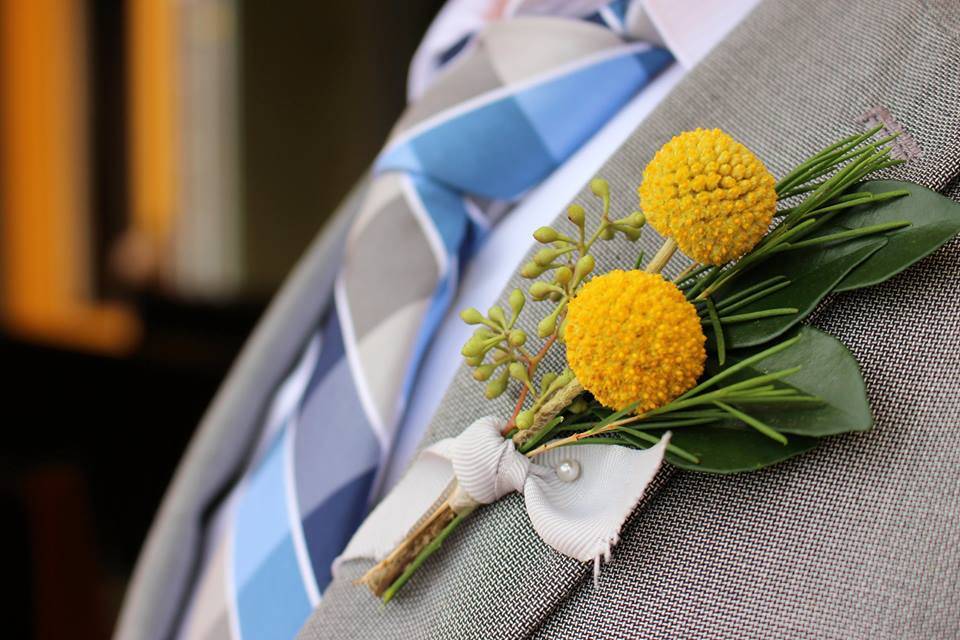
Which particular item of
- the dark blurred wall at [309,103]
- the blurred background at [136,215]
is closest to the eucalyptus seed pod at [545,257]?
the blurred background at [136,215]

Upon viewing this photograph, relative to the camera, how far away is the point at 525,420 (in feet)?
1.35

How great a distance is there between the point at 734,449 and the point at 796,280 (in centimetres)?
8

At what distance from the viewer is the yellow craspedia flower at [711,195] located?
363 millimetres

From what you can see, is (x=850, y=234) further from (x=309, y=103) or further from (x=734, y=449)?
(x=309, y=103)

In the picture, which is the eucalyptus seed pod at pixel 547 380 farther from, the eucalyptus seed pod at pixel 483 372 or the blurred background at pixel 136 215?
the blurred background at pixel 136 215

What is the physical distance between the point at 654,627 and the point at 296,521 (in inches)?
10.0

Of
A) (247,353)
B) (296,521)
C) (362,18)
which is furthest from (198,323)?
(296,521)

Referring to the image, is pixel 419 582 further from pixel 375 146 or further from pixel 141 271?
pixel 141 271

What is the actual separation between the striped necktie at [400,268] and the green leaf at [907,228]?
0.23 m

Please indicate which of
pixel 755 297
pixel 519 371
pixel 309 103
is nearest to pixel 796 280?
pixel 755 297

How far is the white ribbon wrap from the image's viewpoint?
1.27 feet

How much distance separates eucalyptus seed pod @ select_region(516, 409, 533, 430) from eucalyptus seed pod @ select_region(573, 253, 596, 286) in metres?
0.06

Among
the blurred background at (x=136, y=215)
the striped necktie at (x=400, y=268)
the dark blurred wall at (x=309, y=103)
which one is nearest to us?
the striped necktie at (x=400, y=268)

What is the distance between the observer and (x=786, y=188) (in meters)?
0.41
